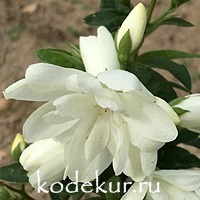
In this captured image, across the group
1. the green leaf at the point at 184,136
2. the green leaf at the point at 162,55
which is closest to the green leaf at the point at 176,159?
the green leaf at the point at 184,136

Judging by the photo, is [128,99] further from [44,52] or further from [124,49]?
[44,52]

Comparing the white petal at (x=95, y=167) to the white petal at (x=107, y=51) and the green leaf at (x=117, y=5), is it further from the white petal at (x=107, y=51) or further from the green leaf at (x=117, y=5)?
the green leaf at (x=117, y=5)

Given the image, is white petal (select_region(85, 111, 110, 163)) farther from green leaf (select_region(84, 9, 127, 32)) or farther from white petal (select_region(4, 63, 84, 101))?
green leaf (select_region(84, 9, 127, 32))

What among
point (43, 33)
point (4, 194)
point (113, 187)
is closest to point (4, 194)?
point (4, 194)

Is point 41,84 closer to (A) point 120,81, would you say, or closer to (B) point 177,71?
(A) point 120,81

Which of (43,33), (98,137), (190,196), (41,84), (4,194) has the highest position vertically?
(41,84)

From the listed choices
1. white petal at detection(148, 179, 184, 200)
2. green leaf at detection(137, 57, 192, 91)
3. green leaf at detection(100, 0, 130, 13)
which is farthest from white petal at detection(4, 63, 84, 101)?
green leaf at detection(137, 57, 192, 91)

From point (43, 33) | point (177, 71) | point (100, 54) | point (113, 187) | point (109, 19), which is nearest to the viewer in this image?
point (100, 54)
